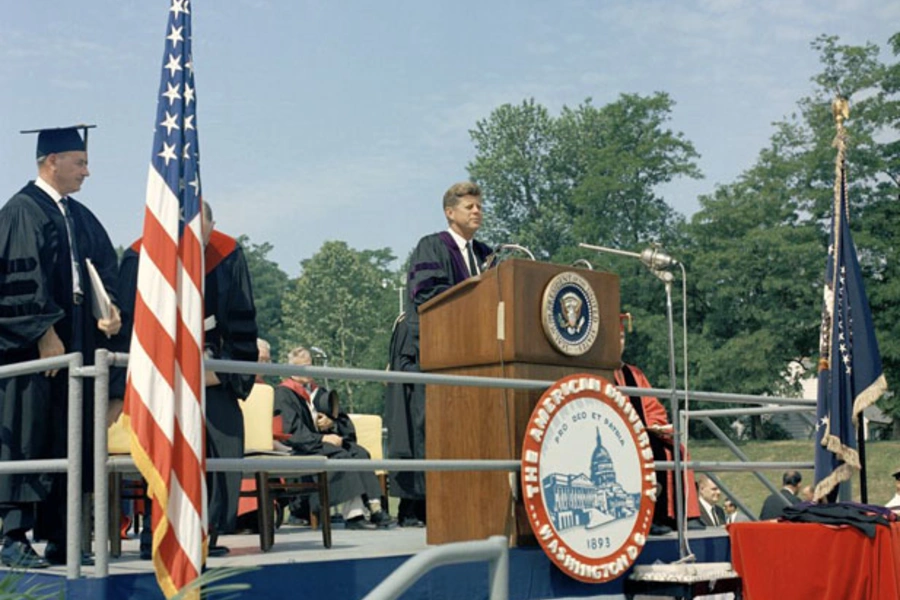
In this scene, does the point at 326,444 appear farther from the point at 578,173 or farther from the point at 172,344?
the point at 578,173

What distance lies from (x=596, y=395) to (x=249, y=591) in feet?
8.20

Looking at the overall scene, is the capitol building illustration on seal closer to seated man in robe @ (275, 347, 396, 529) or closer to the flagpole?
the flagpole

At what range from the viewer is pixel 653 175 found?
56.3 metres

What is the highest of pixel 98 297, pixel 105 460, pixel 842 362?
pixel 98 297

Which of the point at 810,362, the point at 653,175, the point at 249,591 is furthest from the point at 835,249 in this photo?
the point at 653,175

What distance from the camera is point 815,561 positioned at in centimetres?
812

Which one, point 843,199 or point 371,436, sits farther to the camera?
point 371,436

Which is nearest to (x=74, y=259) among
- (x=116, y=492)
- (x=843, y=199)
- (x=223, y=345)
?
(x=223, y=345)

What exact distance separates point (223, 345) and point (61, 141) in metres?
1.48

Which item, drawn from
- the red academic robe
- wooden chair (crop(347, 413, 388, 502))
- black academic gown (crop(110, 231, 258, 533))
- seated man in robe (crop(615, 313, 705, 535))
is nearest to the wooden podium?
black academic gown (crop(110, 231, 258, 533))

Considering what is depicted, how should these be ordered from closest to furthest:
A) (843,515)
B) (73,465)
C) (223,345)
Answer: (73,465)
(223,345)
(843,515)

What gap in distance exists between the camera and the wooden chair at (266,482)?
24.7 ft

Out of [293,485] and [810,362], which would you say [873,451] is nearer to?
[810,362]

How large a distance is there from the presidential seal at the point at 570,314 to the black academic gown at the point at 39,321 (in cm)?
244
